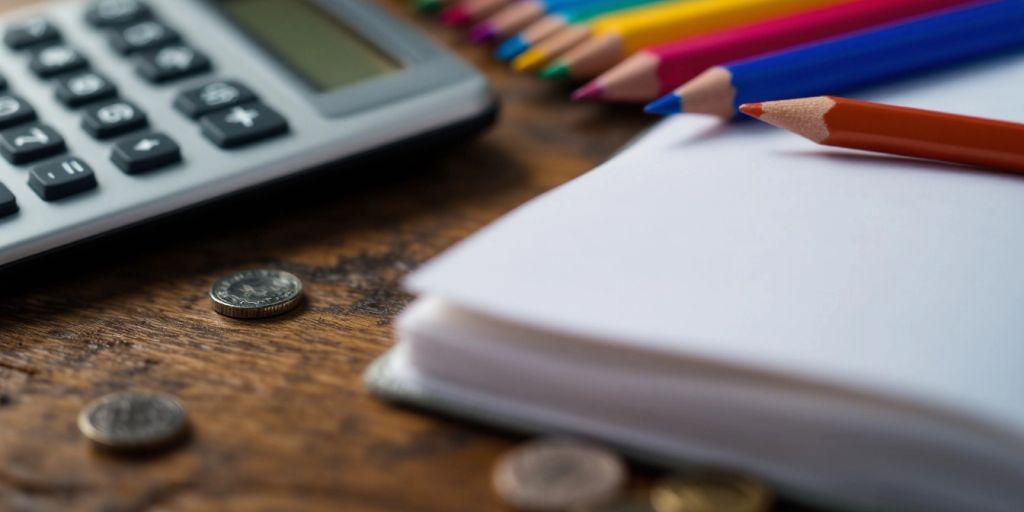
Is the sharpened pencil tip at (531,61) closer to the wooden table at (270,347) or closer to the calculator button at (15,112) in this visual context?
the wooden table at (270,347)

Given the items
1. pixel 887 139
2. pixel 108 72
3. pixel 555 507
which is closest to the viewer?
pixel 555 507

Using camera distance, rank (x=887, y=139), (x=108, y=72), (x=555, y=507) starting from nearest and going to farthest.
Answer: (x=555, y=507) → (x=887, y=139) → (x=108, y=72)

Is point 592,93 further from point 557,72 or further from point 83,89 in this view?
point 83,89

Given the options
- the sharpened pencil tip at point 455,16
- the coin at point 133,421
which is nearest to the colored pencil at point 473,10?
the sharpened pencil tip at point 455,16

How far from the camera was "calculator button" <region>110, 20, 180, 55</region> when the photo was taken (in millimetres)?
A: 562

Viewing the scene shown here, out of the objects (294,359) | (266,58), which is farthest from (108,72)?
(294,359)

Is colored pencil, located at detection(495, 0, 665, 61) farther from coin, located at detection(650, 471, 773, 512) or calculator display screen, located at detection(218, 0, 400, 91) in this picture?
coin, located at detection(650, 471, 773, 512)

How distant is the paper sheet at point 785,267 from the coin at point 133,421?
9 cm

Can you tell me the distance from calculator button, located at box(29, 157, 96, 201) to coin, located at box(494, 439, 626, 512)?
8.7 inches

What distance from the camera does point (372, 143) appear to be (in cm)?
51

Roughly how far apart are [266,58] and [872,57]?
28 cm

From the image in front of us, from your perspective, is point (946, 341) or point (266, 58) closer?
point (946, 341)

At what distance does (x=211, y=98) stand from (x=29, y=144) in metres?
0.08

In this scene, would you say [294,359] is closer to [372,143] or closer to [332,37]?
[372,143]
